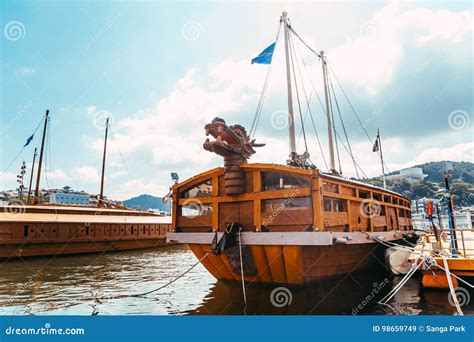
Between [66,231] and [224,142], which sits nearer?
Answer: [224,142]

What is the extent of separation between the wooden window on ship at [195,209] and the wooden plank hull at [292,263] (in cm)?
101

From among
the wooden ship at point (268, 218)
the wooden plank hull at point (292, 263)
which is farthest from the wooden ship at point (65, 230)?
the wooden plank hull at point (292, 263)

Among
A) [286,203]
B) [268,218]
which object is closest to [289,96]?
[286,203]

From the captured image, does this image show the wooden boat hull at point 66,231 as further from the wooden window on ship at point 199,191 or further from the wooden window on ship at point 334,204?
the wooden window on ship at point 334,204

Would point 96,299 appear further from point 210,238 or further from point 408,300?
point 408,300

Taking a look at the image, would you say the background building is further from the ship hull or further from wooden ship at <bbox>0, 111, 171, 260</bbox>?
the ship hull

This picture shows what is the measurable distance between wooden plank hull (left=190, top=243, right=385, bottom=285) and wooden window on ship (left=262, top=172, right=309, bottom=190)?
1.65 meters

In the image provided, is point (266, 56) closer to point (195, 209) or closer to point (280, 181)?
point (280, 181)

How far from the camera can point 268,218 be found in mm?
8031

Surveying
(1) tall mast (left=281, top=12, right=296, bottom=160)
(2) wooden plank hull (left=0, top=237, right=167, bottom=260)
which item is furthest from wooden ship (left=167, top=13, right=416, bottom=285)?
(2) wooden plank hull (left=0, top=237, right=167, bottom=260)

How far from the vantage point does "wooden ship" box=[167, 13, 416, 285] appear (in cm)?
758

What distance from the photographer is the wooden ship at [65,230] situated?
2105cm

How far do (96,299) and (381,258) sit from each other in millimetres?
10801

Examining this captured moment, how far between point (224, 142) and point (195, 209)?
2697mm
